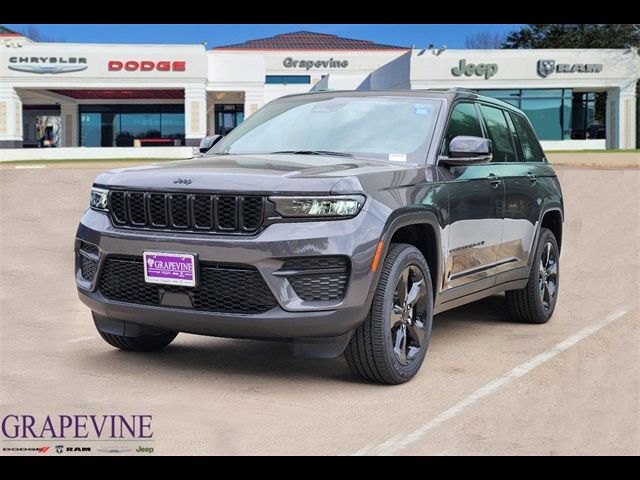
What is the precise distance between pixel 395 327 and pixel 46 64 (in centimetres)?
4708

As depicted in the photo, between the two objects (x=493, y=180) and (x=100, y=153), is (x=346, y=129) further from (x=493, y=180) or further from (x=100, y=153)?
(x=100, y=153)

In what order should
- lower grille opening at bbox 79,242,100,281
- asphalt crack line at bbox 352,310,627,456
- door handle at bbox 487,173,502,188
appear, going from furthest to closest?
door handle at bbox 487,173,502,188 < lower grille opening at bbox 79,242,100,281 < asphalt crack line at bbox 352,310,627,456

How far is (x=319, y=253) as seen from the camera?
16.3ft

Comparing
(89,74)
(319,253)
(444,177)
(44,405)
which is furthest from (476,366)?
(89,74)

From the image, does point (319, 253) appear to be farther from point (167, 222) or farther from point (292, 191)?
point (167, 222)

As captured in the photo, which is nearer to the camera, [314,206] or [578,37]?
[314,206]

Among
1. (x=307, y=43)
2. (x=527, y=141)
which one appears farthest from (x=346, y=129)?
(x=307, y=43)

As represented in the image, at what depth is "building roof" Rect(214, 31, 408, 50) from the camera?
7219 centimetres

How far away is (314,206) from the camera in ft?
16.5

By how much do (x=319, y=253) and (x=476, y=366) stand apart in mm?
1832

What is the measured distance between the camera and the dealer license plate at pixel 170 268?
16.7 ft

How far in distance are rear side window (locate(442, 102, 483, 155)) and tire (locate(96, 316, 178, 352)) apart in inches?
98.2

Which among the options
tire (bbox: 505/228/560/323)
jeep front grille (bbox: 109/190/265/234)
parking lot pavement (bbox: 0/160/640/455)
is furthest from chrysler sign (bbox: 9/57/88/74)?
jeep front grille (bbox: 109/190/265/234)

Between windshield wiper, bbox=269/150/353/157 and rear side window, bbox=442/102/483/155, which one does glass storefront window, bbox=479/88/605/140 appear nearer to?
rear side window, bbox=442/102/483/155
